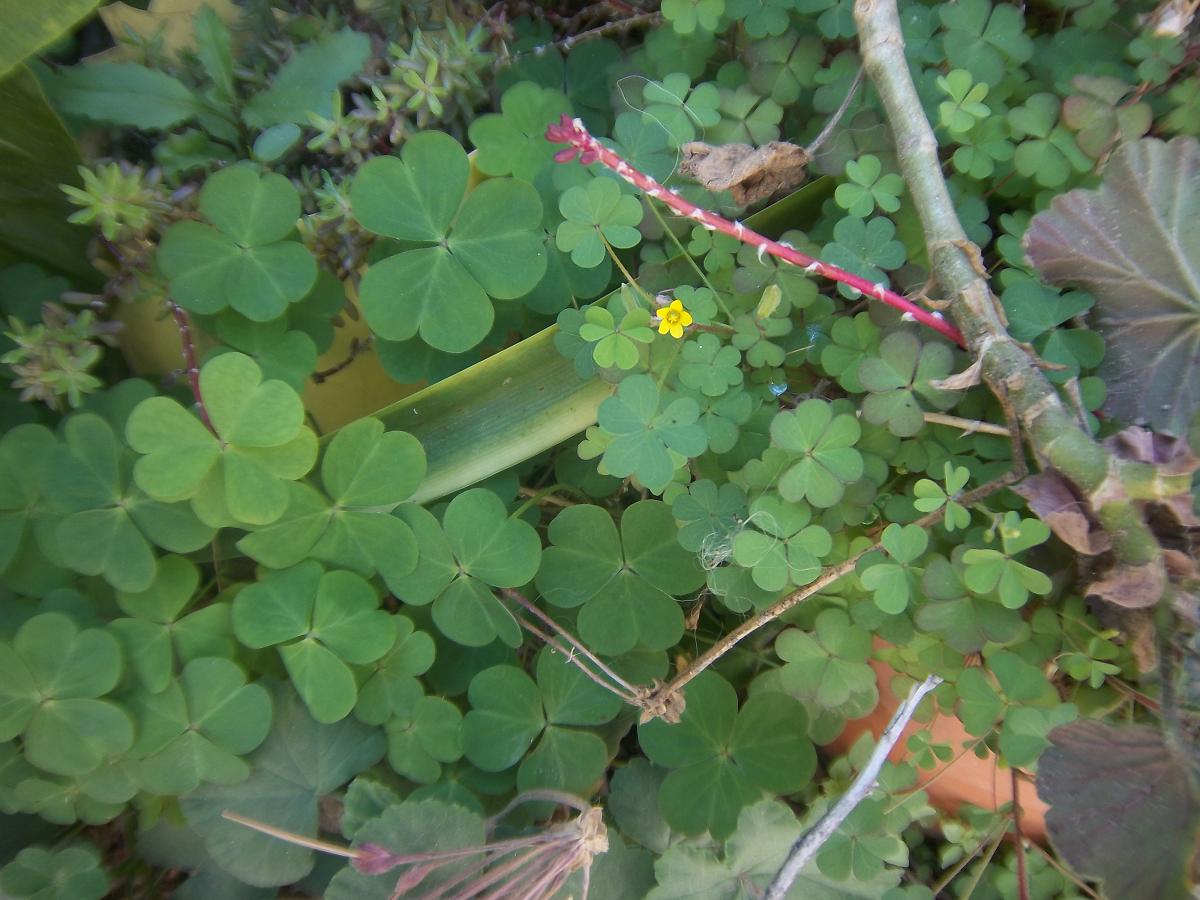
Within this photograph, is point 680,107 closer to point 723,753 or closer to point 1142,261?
point 1142,261

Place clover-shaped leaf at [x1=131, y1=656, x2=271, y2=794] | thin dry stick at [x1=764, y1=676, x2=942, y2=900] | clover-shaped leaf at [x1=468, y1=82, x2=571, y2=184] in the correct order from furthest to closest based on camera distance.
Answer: clover-shaped leaf at [x1=468, y1=82, x2=571, y2=184], clover-shaped leaf at [x1=131, y1=656, x2=271, y2=794], thin dry stick at [x1=764, y1=676, x2=942, y2=900]

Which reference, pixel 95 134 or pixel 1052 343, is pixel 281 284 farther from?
pixel 1052 343

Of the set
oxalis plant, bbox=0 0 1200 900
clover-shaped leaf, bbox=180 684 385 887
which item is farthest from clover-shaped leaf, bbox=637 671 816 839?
clover-shaped leaf, bbox=180 684 385 887

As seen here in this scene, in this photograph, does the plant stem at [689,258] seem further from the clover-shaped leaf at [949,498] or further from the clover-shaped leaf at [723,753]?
the clover-shaped leaf at [723,753]

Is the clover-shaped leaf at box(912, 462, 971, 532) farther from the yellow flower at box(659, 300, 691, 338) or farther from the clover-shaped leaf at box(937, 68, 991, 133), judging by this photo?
the clover-shaped leaf at box(937, 68, 991, 133)

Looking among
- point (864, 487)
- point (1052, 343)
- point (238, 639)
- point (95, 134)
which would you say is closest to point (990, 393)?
point (1052, 343)

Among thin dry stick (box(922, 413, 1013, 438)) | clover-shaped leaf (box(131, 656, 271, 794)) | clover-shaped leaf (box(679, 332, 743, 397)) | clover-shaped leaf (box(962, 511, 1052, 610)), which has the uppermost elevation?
clover-shaped leaf (box(679, 332, 743, 397))
